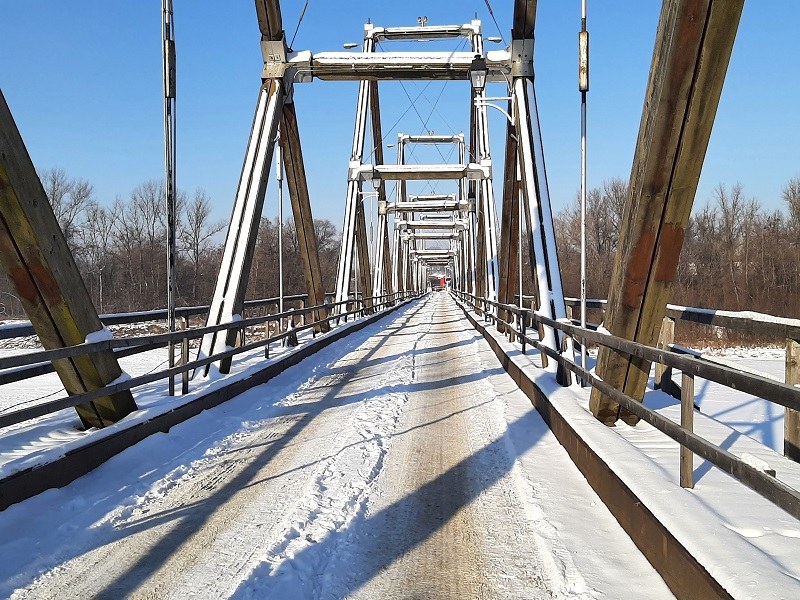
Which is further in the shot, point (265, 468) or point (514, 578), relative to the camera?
point (265, 468)

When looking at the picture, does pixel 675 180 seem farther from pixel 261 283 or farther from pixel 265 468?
pixel 261 283

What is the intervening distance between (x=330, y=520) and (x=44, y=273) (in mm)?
3253

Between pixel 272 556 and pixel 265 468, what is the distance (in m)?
2.02

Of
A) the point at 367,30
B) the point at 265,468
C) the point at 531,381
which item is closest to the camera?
the point at 265,468

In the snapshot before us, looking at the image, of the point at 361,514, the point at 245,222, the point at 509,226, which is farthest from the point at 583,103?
the point at 509,226

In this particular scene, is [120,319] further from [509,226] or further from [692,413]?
[509,226]

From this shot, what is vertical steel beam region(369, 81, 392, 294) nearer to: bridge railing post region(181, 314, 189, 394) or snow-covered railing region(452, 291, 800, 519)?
bridge railing post region(181, 314, 189, 394)

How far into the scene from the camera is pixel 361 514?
444 cm

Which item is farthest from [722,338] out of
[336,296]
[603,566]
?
[603,566]

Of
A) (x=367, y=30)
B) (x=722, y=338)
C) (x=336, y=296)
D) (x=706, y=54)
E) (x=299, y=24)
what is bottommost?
(x=722, y=338)

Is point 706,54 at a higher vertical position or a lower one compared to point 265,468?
higher

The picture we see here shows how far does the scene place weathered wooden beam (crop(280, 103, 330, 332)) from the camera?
16.8 metres

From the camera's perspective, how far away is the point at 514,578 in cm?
349

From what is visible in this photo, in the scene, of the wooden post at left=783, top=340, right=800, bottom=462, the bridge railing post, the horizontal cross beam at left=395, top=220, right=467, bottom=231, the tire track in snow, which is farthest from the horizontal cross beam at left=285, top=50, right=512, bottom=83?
the horizontal cross beam at left=395, top=220, right=467, bottom=231
